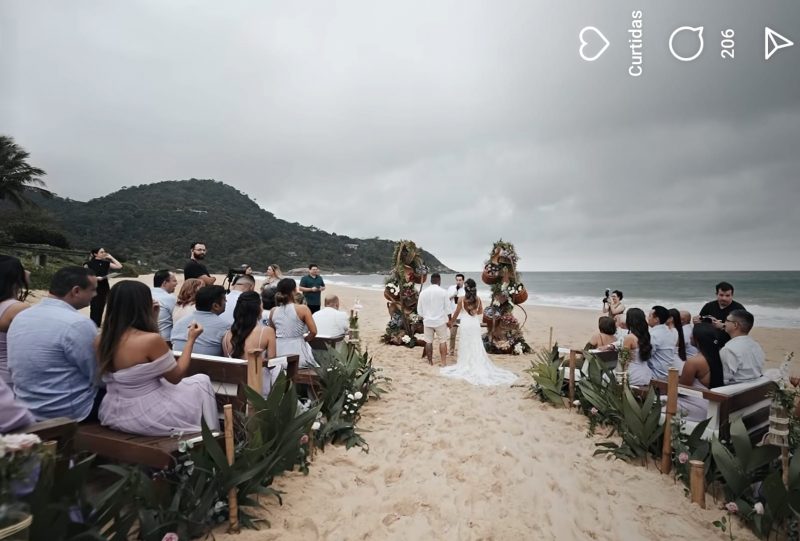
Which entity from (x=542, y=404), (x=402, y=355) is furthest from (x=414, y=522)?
(x=402, y=355)

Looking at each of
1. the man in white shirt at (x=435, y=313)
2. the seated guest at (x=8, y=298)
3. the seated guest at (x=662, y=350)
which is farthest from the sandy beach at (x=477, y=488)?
the man in white shirt at (x=435, y=313)

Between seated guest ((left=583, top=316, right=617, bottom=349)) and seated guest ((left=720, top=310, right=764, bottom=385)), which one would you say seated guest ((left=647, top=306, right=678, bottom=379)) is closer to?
seated guest ((left=720, top=310, right=764, bottom=385))

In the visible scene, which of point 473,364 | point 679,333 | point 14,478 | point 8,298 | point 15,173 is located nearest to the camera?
point 14,478

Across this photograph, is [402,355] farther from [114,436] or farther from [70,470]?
[70,470]

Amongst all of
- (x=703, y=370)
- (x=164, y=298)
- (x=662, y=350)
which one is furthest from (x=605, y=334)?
(x=164, y=298)

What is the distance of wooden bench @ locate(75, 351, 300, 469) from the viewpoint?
2.49 metres

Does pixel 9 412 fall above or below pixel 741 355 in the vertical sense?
below

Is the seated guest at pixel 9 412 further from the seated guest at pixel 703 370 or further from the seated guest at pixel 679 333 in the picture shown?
the seated guest at pixel 679 333

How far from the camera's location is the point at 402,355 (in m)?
8.90

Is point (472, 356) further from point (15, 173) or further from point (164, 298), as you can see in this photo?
point (15, 173)

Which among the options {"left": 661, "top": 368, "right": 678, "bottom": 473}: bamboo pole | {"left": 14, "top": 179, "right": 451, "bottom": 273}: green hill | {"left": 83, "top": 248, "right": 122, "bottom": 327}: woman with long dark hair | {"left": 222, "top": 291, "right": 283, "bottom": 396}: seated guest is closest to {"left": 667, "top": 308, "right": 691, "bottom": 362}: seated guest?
{"left": 661, "top": 368, "right": 678, "bottom": 473}: bamboo pole

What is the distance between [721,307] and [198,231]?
5789cm

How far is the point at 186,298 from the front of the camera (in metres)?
4.98

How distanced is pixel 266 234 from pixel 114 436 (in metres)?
61.2
